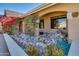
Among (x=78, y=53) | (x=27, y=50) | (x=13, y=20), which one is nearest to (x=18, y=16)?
(x=13, y=20)

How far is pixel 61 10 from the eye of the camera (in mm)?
7363

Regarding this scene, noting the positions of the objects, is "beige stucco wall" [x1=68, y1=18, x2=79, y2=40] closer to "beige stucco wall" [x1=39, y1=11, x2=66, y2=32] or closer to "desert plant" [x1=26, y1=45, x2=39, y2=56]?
"beige stucco wall" [x1=39, y1=11, x2=66, y2=32]

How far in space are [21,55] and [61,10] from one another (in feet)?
3.05

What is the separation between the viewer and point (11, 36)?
24.3ft

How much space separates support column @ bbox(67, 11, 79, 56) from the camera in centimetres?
731

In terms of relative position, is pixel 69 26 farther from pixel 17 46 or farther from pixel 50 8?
pixel 17 46

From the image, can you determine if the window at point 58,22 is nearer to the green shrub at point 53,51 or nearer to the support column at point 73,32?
the support column at point 73,32

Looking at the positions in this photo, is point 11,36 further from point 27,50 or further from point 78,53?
point 78,53

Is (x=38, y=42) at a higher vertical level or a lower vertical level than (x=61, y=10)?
lower

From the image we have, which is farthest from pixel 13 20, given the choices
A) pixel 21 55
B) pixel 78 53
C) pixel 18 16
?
pixel 78 53

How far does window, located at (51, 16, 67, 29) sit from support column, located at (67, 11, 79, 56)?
0.08m

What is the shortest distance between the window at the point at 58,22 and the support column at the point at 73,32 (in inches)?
3.1

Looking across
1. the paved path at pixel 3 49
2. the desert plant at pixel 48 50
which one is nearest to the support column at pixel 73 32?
the desert plant at pixel 48 50

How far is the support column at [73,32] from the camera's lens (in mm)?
7309
